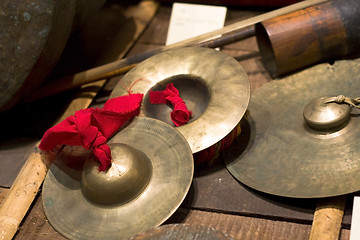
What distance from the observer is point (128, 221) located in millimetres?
1866

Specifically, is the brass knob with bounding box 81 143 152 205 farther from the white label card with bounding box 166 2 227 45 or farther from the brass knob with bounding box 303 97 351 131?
the white label card with bounding box 166 2 227 45

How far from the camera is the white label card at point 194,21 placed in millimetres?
2924

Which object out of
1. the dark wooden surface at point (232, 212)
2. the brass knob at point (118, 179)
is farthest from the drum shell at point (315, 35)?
the brass knob at point (118, 179)

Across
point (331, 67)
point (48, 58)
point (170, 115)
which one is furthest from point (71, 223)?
point (331, 67)

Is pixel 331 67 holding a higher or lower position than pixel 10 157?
higher

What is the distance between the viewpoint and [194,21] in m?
2.96

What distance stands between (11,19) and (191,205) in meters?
1.19

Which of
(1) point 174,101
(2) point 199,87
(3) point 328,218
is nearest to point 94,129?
(1) point 174,101

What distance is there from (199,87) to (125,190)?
0.66 meters

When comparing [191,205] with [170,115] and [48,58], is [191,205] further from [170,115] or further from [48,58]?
[48,58]

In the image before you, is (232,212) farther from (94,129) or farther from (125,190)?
(94,129)

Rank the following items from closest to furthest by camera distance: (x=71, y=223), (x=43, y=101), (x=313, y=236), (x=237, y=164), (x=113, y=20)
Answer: (x=313, y=236), (x=71, y=223), (x=237, y=164), (x=43, y=101), (x=113, y=20)

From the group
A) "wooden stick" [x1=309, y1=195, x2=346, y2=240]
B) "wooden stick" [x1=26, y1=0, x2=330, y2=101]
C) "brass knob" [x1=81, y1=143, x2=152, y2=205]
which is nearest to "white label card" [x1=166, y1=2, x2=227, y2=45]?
"wooden stick" [x1=26, y1=0, x2=330, y2=101]

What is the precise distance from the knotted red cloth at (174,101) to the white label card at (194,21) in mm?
751
